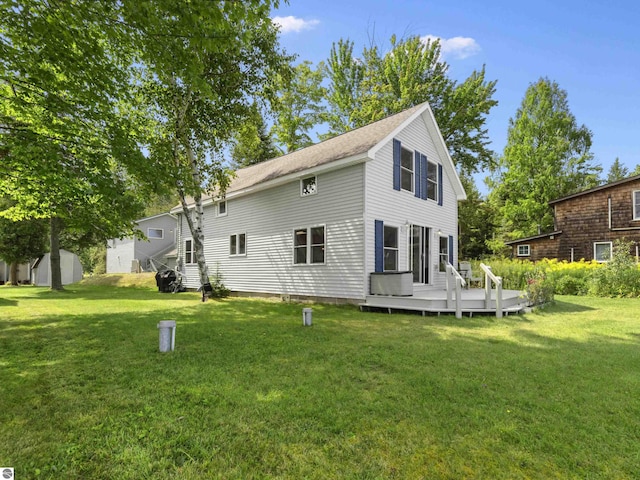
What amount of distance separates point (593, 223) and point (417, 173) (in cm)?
1483

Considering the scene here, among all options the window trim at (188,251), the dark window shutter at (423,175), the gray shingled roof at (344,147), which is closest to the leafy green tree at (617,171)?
the dark window shutter at (423,175)

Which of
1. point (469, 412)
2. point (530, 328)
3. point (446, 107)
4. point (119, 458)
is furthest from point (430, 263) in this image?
point (446, 107)

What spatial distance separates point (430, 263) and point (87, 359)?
1048 centimetres

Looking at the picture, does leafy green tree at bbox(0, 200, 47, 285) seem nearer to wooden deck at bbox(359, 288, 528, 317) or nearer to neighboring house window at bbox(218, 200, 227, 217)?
neighboring house window at bbox(218, 200, 227, 217)

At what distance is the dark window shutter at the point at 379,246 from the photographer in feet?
33.8

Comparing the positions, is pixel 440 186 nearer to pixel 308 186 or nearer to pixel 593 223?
pixel 308 186

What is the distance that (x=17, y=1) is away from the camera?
181 inches

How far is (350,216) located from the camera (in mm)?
10367

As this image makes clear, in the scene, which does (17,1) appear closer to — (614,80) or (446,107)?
(446,107)

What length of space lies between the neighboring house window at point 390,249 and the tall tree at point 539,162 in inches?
937

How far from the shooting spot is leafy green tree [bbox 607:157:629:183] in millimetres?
45312

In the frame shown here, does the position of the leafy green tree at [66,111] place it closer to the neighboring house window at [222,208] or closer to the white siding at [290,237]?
the white siding at [290,237]

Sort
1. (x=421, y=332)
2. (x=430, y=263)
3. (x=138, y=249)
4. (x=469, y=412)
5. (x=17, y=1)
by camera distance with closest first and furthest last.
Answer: (x=469, y=412), (x=17, y=1), (x=421, y=332), (x=430, y=263), (x=138, y=249)

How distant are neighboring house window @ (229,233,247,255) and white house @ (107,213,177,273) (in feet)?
44.8
